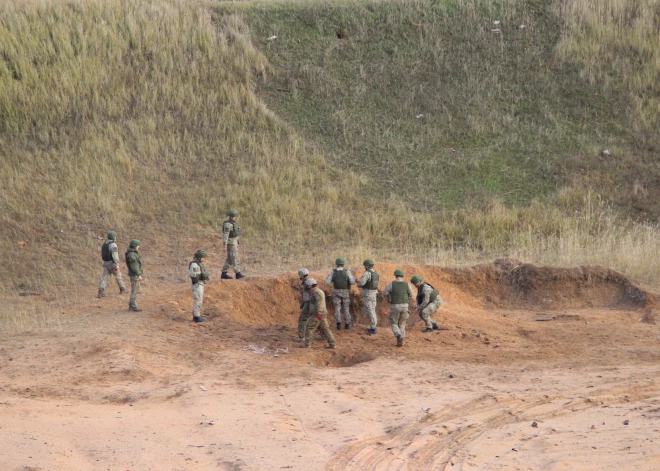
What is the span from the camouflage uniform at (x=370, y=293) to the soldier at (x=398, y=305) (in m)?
0.62

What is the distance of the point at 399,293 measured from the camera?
44.7 feet

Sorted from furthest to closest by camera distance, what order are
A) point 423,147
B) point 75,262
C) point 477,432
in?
1. point 423,147
2. point 75,262
3. point 477,432

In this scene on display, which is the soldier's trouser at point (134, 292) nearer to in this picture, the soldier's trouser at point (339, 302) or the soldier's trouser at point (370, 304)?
the soldier's trouser at point (339, 302)

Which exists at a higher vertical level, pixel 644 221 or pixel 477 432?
pixel 644 221

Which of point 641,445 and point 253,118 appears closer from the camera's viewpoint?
point 641,445

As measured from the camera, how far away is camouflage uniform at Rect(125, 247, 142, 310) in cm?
1522

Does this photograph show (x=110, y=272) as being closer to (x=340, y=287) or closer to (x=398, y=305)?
(x=340, y=287)

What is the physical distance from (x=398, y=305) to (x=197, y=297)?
12.2 ft

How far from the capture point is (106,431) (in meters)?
9.62

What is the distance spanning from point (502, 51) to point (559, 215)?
28.6ft

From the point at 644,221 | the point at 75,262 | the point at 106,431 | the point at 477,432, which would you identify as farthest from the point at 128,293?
the point at 644,221

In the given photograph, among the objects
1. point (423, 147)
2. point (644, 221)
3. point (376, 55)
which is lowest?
point (644, 221)

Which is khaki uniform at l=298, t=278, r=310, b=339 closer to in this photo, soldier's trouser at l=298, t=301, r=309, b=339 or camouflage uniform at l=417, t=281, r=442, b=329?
soldier's trouser at l=298, t=301, r=309, b=339

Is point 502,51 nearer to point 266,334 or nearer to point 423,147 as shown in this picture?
point 423,147
